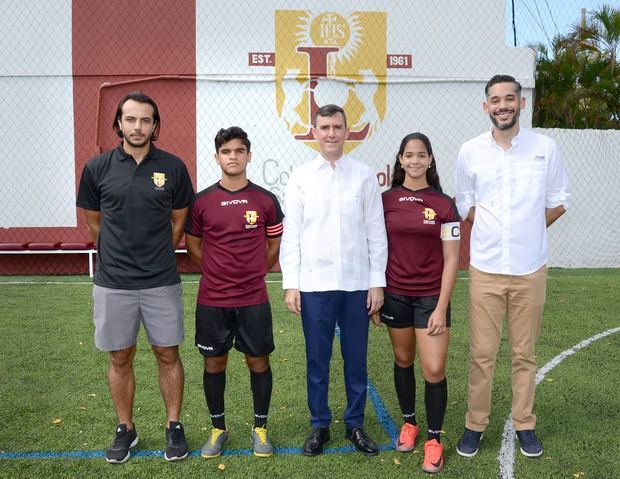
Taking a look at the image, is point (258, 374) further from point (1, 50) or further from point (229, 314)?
point (1, 50)

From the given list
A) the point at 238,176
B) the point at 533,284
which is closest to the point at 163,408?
the point at 238,176

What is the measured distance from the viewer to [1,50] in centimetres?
1035

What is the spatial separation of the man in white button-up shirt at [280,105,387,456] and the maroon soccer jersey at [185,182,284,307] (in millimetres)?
151

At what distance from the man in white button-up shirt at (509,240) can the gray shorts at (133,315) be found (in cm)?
167

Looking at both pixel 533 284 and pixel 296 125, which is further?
pixel 296 125

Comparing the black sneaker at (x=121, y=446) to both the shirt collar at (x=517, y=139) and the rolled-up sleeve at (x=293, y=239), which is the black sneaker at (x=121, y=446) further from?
the shirt collar at (x=517, y=139)

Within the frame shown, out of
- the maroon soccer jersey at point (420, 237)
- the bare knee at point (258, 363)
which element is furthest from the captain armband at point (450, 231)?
the bare knee at point (258, 363)

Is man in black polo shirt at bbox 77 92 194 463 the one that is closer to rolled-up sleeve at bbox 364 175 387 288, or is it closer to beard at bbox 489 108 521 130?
rolled-up sleeve at bbox 364 175 387 288

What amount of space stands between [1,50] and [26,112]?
3.38ft

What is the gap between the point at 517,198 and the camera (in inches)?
139

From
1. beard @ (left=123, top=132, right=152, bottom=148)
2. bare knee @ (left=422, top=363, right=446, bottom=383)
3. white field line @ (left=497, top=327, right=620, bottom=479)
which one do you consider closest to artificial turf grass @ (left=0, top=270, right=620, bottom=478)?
white field line @ (left=497, top=327, right=620, bottom=479)

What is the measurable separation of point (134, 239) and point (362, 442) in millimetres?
1662

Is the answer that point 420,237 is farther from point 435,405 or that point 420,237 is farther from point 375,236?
point 435,405

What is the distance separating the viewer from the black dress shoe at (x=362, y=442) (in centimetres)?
362
